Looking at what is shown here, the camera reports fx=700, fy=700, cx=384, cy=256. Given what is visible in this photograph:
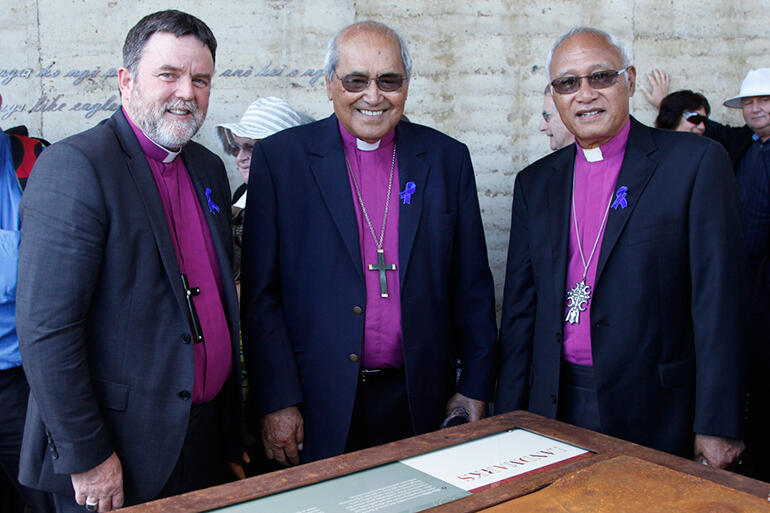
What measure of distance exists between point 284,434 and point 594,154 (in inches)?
62.8

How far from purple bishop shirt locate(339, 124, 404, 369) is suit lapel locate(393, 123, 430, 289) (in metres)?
0.03

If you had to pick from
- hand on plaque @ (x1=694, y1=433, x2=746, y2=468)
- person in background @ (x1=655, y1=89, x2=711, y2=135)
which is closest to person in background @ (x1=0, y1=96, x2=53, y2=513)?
hand on plaque @ (x1=694, y1=433, x2=746, y2=468)

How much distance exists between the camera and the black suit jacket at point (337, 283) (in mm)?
2584

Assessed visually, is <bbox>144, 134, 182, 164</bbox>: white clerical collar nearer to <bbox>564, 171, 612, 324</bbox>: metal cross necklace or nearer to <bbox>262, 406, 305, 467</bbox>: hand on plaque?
<bbox>262, 406, 305, 467</bbox>: hand on plaque

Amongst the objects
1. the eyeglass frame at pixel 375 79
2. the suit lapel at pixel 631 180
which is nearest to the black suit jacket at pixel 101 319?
the eyeglass frame at pixel 375 79

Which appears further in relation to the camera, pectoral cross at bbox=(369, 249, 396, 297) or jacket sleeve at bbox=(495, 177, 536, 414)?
jacket sleeve at bbox=(495, 177, 536, 414)

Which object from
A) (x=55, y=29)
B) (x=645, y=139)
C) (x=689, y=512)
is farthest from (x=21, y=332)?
(x=55, y=29)

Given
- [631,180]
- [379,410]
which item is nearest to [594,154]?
[631,180]

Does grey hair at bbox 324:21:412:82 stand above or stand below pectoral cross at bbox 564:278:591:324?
above

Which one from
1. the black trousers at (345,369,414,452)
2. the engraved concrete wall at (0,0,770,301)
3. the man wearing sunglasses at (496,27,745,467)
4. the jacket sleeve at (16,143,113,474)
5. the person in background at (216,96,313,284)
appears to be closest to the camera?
the jacket sleeve at (16,143,113,474)

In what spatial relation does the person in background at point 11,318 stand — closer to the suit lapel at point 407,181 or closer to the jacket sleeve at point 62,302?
the jacket sleeve at point 62,302

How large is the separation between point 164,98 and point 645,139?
1.72 m

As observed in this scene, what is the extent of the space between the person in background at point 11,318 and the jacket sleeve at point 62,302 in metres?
0.75

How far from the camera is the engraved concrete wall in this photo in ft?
14.2
